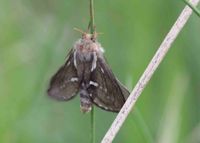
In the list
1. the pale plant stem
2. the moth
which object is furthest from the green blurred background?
the pale plant stem

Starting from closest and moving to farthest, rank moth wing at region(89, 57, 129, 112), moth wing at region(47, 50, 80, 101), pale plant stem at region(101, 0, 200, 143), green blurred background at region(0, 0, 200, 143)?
pale plant stem at region(101, 0, 200, 143), moth wing at region(89, 57, 129, 112), moth wing at region(47, 50, 80, 101), green blurred background at region(0, 0, 200, 143)

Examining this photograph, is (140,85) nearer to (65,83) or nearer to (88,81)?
(88,81)

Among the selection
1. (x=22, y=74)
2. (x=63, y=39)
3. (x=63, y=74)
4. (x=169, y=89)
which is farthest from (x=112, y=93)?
(x=63, y=39)

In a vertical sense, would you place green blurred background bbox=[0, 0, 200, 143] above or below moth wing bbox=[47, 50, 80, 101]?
above

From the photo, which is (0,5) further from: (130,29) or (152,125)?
(152,125)

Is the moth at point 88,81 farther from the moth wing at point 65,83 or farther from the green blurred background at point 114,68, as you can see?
the green blurred background at point 114,68

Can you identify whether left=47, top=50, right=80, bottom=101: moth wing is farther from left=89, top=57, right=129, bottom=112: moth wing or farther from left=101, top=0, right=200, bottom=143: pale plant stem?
left=101, top=0, right=200, bottom=143: pale plant stem

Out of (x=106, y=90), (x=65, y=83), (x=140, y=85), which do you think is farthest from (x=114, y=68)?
(x=140, y=85)
